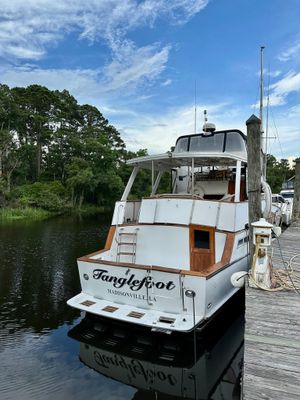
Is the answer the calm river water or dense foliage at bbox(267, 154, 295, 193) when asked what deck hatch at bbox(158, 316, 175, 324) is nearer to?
the calm river water

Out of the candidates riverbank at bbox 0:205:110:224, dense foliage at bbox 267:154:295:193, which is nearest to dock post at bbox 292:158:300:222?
riverbank at bbox 0:205:110:224

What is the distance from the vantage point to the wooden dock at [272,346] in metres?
2.98

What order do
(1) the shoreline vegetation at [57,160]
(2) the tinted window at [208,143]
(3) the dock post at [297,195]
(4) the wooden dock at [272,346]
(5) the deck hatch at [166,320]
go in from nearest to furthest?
(4) the wooden dock at [272,346] → (5) the deck hatch at [166,320] → (2) the tinted window at [208,143] → (3) the dock post at [297,195] → (1) the shoreline vegetation at [57,160]

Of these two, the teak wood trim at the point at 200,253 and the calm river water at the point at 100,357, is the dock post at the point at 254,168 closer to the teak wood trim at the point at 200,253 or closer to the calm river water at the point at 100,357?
the teak wood trim at the point at 200,253

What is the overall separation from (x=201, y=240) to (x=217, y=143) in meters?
3.46

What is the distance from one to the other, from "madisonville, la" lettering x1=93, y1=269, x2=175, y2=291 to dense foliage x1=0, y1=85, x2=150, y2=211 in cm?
2682

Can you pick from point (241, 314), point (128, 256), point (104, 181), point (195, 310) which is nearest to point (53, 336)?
point (128, 256)

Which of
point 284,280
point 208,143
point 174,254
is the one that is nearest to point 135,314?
point 174,254

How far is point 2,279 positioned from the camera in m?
9.88

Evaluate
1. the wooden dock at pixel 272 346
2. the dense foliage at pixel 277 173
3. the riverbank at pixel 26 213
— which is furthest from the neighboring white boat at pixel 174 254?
the dense foliage at pixel 277 173

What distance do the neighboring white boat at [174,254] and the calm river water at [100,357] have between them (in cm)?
62

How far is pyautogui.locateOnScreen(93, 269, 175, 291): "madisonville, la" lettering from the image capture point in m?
5.80

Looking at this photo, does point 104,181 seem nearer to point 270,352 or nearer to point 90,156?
point 90,156

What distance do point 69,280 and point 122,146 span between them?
39187 mm
